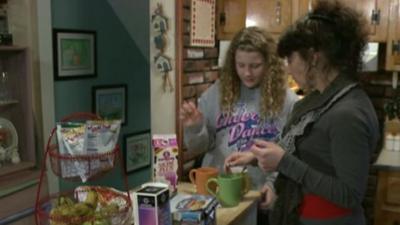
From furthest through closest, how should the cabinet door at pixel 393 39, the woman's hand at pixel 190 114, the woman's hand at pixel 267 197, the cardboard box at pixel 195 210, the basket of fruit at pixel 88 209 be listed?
1. the cabinet door at pixel 393 39
2. the woman's hand at pixel 190 114
3. the woman's hand at pixel 267 197
4. the cardboard box at pixel 195 210
5. the basket of fruit at pixel 88 209

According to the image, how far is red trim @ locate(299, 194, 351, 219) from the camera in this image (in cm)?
126

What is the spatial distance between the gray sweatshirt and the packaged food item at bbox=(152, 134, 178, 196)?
0.30 meters

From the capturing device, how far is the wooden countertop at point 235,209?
1386 millimetres

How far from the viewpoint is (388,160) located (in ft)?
8.36

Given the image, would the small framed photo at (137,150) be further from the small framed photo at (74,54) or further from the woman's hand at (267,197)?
the woman's hand at (267,197)

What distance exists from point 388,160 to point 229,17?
1.49m

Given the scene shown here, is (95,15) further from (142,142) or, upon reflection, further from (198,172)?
(198,172)

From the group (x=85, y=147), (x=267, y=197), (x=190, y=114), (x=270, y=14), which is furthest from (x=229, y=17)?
(x=85, y=147)

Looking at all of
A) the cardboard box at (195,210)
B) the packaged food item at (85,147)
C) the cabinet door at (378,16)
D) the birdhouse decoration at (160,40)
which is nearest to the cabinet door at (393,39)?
the cabinet door at (378,16)

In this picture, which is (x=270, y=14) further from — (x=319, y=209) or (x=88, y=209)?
(x=88, y=209)

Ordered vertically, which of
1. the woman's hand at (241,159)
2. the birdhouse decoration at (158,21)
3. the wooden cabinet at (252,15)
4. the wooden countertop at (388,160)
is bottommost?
the wooden countertop at (388,160)

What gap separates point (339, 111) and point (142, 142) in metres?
1.56

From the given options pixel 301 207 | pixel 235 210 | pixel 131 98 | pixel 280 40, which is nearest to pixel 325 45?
pixel 280 40

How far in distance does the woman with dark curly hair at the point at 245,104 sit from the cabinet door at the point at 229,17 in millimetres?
1397
